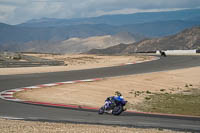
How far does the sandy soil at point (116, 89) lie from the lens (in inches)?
637

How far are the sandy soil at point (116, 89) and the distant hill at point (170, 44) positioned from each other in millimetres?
90514

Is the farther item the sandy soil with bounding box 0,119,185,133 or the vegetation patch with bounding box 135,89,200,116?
the vegetation patch with bounding box 135,89,200,116

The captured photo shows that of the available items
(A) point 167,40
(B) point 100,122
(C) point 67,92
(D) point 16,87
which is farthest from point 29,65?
(A) point 167,40

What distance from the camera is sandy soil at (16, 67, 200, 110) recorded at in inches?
637

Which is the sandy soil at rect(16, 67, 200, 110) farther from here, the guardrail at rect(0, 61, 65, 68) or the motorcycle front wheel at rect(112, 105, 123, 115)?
the guardrail at rect(0, 61, 65, 68)

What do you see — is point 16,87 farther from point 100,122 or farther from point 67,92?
point 100,122

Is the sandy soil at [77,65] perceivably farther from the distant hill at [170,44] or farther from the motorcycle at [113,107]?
the distant hill at [170,44]

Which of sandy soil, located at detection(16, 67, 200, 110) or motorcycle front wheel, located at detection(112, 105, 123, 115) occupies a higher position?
sandy soil, located at detection(16, 67, 200, 110)

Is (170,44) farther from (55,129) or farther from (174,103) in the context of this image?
(55,129)

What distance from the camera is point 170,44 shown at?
13225cm

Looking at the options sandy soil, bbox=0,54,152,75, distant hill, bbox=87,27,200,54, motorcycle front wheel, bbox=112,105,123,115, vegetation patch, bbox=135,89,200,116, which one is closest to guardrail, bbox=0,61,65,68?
sandy soil, bbox=0,54,152,75

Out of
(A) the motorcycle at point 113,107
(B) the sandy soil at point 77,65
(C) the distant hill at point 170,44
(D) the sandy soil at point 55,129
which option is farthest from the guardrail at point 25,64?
(C) the distant hill at point 170,44

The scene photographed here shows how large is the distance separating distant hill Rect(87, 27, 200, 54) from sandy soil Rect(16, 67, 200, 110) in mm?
90514

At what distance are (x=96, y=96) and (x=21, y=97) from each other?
327cm
